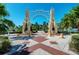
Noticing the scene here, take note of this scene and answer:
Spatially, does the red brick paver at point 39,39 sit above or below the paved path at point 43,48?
above

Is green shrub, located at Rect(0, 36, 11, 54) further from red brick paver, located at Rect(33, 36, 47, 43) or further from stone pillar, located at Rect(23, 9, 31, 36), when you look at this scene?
red brick paver, located at Rect(33, 36, 47, 43)

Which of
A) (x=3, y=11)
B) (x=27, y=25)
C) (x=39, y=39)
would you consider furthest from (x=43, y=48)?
(x=3, y=11)

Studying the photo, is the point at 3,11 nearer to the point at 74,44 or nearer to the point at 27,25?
the point at 27,25

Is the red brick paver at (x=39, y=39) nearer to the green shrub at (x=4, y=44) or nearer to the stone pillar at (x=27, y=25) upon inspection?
the stone pillar at (x=27, y=25)

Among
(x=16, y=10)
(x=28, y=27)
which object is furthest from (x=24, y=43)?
(x=16, y=10)

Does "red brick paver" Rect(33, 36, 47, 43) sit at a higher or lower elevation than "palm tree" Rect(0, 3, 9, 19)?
lower

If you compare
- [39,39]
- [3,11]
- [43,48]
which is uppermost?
[3,11]

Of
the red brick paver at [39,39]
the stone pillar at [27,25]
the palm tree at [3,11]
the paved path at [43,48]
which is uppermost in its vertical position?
the palm tree at [3,11]

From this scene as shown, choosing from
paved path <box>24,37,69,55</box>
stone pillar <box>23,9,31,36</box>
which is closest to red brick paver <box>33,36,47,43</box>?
paved path <box>24,37,69,55</box>

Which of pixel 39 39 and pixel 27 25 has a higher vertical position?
pixel 27 25

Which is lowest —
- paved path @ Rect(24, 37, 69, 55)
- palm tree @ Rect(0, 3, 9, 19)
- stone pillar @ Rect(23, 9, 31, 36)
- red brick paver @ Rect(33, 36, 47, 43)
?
paved path @ Rect(24, 37, 69, 55)

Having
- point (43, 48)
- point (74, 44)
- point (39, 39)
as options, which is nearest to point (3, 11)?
point (39, 39)

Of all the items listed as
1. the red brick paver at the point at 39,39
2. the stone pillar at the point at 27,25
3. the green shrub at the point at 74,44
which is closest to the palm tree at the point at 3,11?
the stone pillar at the point at 27,25

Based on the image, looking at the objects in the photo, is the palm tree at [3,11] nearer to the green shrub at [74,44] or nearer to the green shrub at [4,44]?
the green shrub at [4,44]
